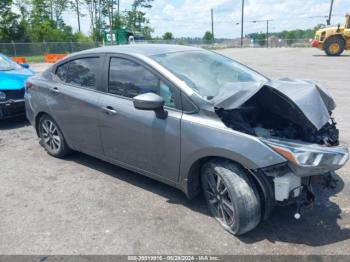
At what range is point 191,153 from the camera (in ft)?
10.4

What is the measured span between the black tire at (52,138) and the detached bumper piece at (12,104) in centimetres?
174

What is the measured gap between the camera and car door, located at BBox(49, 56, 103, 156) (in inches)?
161

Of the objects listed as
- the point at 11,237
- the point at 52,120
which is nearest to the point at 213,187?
the point at 11,237

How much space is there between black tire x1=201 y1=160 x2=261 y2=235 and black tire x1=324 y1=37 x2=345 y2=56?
25060 millimetres

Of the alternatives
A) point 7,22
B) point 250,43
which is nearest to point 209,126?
point 7,22

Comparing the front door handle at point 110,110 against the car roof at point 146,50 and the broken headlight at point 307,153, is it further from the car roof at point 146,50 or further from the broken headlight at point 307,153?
the broken headlight at point 307,153

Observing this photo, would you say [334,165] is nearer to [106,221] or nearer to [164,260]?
[164,260]

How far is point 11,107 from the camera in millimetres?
6484

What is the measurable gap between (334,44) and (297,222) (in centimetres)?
2496

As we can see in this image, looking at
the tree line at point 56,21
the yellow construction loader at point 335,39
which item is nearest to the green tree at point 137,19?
the tree line at point 56,21

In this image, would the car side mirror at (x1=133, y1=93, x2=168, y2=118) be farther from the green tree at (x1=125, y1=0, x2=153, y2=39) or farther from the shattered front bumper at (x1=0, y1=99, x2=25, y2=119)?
the green tree at (x1=125, y1=0, x2=153, y2=39)

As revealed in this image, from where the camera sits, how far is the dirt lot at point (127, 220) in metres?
2.95

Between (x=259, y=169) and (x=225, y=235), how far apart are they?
747 mm

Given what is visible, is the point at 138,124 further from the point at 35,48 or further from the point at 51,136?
the point at 35,48
